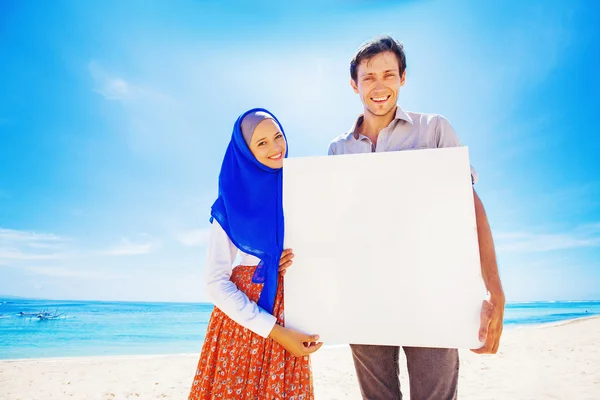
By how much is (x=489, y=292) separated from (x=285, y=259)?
0.87 metres

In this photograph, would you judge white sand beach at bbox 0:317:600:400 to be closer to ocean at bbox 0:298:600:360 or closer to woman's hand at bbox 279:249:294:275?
woman's hand at bbox 279:249:294:275

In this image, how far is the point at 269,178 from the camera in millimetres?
1805

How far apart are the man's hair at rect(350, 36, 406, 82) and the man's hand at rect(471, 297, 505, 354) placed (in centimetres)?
131

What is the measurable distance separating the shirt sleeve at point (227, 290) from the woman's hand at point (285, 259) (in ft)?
0.78

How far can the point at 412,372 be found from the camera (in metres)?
1.67

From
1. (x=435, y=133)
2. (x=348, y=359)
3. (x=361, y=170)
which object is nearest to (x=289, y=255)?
(x=361, y=170)

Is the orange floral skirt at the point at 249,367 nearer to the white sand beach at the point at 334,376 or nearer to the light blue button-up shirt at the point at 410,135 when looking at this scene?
the light blue button-up shirt at the point at 410,135

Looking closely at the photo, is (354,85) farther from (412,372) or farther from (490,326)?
(412,372)

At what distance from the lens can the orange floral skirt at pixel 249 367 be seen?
1.62m

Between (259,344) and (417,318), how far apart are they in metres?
0.77

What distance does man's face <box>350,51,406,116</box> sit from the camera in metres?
1.83

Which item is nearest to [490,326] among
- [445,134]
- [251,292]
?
[445,134]

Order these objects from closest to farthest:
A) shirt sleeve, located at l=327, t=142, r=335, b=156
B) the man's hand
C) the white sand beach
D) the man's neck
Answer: the man's hand < the man's neck < shirt sleeve, located at l=327, t=142, r=335, b=156 < the white sand beach

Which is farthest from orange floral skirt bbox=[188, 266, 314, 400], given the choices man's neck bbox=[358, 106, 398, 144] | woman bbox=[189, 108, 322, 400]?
man's neck bbox=[358, 106, 398, 144]
